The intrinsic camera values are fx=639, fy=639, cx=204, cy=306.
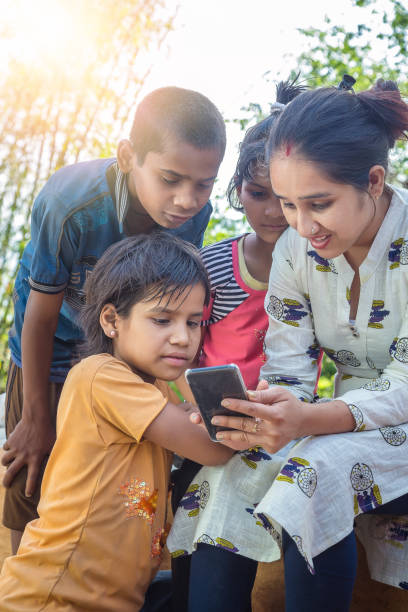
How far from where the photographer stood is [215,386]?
66.5 inches

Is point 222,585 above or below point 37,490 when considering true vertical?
above

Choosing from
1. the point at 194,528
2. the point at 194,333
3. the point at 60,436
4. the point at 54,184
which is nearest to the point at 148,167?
the point at 54,184

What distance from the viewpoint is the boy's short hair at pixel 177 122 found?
2371 millimetres

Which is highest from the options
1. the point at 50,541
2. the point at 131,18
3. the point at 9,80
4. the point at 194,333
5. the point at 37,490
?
the point at 131,18

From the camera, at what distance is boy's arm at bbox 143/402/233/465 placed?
74.5 inches

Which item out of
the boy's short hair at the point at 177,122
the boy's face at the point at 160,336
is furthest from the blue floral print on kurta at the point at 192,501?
the boy's short hair at the point at 177,122

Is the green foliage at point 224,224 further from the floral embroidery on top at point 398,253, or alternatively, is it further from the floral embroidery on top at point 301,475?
the floral embroidery on top at point 301,475

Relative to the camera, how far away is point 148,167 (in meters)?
2.40

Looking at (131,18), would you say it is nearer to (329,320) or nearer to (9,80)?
(9,80)

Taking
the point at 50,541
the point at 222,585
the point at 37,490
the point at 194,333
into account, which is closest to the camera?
the point at 222,585

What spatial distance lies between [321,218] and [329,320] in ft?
1.36

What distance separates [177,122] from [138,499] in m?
1.35

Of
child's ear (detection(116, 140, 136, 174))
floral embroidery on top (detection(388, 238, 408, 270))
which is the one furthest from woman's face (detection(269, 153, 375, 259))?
child's ear (detection(116, 140, 136, 174))

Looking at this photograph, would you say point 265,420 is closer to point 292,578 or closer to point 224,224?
point 292,578
